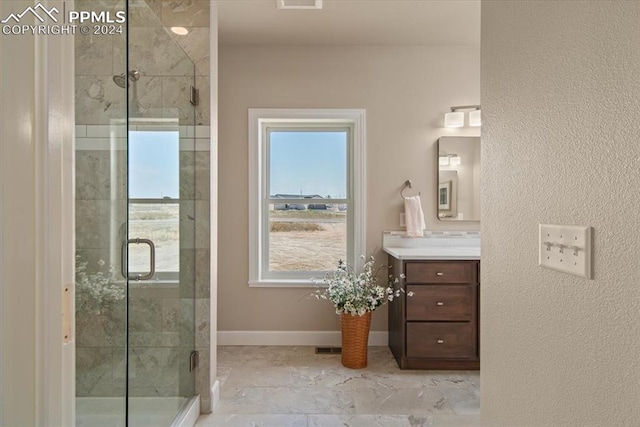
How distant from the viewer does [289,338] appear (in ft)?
10.7

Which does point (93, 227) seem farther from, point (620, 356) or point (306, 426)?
point (620, 356)

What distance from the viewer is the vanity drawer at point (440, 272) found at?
2.71m

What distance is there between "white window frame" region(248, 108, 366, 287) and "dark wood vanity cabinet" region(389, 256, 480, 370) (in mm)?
688

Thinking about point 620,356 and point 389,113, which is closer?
point 620,356

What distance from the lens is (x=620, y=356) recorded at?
66 centimetres

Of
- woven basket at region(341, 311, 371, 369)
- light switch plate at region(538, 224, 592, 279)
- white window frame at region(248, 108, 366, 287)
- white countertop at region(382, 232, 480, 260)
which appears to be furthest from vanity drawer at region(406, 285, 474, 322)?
light switch plate at region(538, 224, 592, 279)

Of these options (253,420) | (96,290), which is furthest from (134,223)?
(253,420)

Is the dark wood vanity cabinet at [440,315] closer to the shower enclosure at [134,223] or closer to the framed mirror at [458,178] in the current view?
the framed mirror at [458,178]

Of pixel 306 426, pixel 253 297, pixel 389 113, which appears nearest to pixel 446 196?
pixel 389 113

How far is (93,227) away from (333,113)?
222cm

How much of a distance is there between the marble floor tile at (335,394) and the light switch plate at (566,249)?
159 cm

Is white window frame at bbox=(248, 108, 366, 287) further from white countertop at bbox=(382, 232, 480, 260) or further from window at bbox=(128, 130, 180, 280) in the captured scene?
window at bbox=(128, 130, 180, 280)

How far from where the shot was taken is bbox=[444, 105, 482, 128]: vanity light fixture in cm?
316

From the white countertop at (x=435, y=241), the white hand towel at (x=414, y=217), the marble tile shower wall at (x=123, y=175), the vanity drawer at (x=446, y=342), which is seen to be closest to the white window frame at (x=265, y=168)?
the white countertop at (x=435, y=241)
